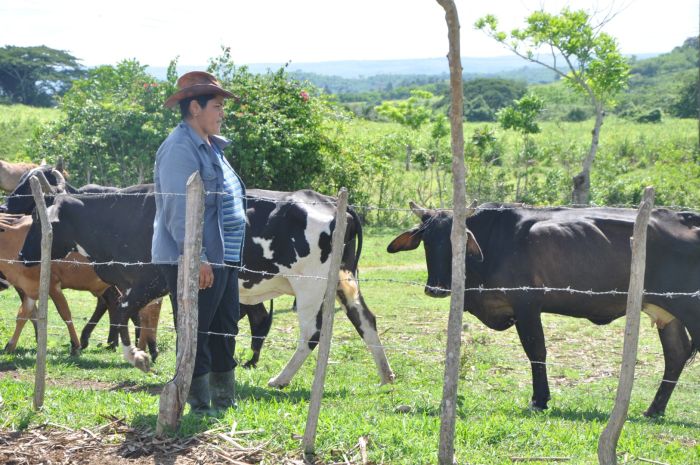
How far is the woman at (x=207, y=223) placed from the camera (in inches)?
245

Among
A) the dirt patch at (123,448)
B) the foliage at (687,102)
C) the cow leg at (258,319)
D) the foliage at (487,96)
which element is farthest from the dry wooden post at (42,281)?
the foliage at (487,96)

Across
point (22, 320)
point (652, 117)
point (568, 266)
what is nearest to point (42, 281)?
point (22, 320)

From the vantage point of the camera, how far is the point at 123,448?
19.1ft

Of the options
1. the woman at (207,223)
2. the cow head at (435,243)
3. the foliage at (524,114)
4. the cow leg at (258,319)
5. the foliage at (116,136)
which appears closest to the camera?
the woman at (207,223)

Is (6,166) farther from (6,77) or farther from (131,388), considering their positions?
(6,77)

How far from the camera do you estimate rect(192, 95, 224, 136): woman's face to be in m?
6.46

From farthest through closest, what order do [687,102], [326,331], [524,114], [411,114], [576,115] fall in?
1. [576,115]
2. [687,102]
3. [411,114]
4. [524,114]
5. [326,331]

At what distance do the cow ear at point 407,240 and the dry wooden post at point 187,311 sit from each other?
303 centimetres

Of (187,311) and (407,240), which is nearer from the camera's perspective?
(187,311)

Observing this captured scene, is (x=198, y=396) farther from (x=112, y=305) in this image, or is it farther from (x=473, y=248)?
(x=112, y=305)

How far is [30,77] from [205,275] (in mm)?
54707

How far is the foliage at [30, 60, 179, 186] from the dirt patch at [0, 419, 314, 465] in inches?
553

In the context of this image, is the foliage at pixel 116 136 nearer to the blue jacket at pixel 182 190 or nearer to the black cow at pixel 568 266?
the black cow at pixel 568 266

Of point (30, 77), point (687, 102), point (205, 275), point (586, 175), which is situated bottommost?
point (586, 175)
